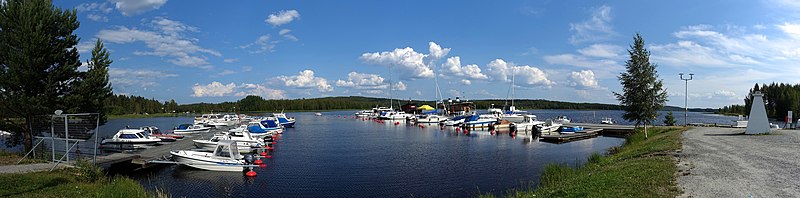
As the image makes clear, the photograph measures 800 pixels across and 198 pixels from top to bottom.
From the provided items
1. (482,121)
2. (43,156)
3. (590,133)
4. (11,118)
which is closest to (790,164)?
(43,156)

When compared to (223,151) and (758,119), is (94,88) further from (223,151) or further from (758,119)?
(758,119)

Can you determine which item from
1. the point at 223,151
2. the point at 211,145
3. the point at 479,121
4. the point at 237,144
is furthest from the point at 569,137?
the point at 223,151

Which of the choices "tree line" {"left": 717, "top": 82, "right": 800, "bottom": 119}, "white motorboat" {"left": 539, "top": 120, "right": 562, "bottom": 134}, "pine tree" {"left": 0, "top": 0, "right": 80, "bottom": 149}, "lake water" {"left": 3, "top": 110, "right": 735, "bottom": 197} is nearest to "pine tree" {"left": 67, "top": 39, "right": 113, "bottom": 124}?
"pine tree" {"left": 0, "top": 0, "right": 80, "bottom": 149}

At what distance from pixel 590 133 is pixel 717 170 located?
41894 millimetres

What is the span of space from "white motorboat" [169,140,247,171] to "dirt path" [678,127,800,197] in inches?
904

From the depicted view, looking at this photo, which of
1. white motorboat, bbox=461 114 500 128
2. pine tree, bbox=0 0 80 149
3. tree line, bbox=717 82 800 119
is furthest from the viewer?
tree line, bbox=717 82 800 119

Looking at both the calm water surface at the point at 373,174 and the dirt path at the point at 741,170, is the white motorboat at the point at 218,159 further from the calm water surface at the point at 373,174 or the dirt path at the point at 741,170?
the dirt path at the point at 741,170

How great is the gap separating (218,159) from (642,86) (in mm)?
31080

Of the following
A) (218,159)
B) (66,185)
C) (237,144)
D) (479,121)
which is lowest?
(218,159)

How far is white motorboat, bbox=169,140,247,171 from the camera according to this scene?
90.8 ft

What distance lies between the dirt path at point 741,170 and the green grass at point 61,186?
18.4 meters

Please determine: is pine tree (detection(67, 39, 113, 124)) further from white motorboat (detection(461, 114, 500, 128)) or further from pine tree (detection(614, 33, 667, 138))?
white motorboat (detection(461, 114, 500, 128))

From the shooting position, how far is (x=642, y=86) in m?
35.9

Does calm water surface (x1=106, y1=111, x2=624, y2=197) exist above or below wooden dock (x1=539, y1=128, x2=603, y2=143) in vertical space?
below
